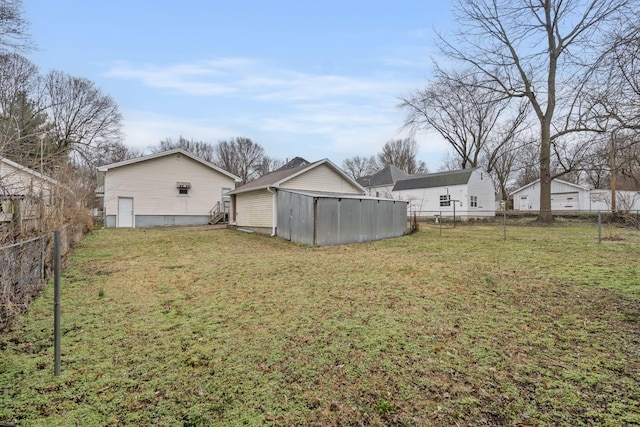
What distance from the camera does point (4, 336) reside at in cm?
329

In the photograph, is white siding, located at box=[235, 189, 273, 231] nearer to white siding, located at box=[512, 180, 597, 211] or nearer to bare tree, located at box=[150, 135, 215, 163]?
white siding, located at box=[512, 180, 597, 211]

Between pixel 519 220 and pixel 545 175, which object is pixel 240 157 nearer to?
pixel 519 220

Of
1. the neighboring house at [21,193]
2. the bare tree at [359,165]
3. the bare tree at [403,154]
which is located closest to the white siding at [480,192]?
the bare tree at [403,154]

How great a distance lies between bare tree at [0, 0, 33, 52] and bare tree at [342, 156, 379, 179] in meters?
46.7

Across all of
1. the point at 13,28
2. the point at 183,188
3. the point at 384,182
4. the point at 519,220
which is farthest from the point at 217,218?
the point at 519,220

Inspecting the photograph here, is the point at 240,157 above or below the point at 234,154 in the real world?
below

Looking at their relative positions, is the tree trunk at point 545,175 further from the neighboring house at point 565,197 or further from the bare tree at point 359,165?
the bare tree at point 359,165

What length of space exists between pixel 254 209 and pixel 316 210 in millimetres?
5505

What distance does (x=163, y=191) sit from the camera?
1941 centimetres

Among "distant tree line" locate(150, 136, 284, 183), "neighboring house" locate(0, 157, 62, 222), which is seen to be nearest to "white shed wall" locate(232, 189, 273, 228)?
"neighboring house" locate(0, 157, 62, 222)

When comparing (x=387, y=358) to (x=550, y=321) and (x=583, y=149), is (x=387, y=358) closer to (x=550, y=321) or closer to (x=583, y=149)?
(x=550, y=321)

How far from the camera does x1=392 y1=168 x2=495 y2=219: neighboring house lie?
82.5 ft

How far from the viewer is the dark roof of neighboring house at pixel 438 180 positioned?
25.5 metres

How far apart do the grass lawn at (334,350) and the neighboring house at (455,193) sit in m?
19.6
